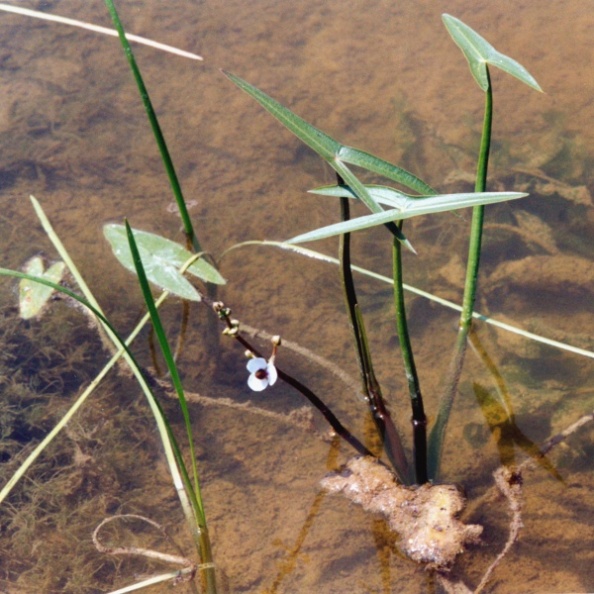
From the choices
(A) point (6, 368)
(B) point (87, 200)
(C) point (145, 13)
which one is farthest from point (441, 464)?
(C) point (145, 13)

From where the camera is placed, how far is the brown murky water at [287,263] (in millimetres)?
1869

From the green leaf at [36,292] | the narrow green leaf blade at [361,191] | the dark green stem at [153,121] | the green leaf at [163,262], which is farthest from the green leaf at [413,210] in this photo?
the green leaf at [36,292]

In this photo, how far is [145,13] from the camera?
3.25 m

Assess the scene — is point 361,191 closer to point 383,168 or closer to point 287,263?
point 383,168

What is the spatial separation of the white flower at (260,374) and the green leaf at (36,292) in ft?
3.06

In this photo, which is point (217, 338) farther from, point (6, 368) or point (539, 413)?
point (539, 413)

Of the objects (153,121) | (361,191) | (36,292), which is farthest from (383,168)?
(36,292)

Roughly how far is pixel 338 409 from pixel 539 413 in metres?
0.57

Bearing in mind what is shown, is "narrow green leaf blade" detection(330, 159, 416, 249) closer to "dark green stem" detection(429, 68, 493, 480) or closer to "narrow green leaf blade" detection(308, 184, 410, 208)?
"narrow green leaf blade" detection(308, 184, 410, 208)

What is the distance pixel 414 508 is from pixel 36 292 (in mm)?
1352

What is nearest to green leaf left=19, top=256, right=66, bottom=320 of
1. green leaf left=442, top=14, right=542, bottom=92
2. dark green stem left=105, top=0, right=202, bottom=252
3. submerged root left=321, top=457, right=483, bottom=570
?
dark green stem left=105, top=0, right=202, bottom=252

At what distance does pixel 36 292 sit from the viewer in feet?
7.64

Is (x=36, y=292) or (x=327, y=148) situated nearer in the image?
(x=327, y=148)

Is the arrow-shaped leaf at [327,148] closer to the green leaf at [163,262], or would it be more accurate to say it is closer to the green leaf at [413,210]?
the green leaf at [413,210]
